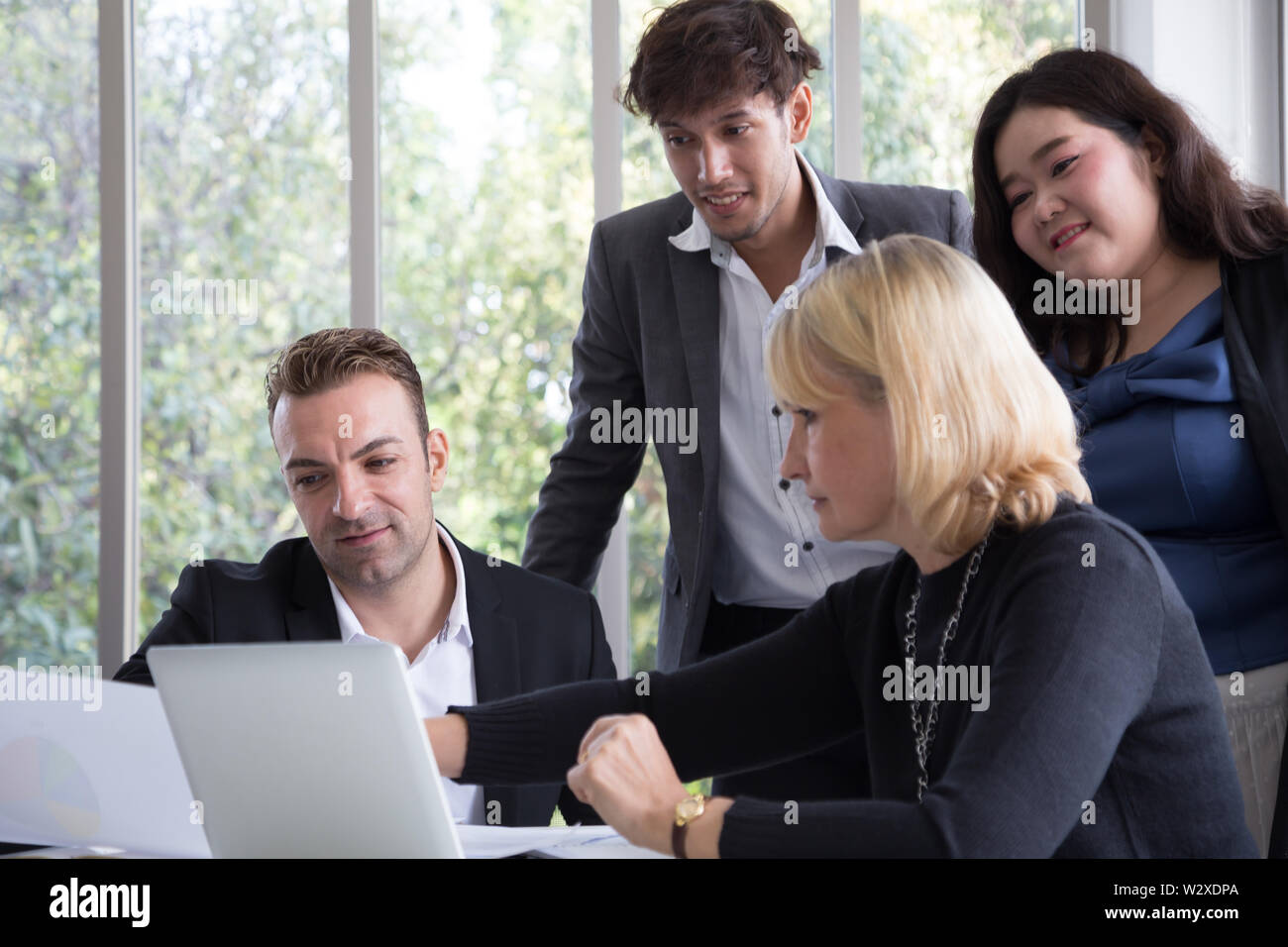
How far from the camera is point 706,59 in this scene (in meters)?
2.17

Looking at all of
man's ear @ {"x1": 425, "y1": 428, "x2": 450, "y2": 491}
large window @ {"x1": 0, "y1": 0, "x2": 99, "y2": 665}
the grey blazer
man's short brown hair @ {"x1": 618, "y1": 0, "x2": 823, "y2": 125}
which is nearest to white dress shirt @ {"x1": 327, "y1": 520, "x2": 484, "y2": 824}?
man's ear @ {"x1": 425, "y1": 428, "x2": 450, "y2": 491}

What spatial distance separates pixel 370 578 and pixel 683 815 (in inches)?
37.4

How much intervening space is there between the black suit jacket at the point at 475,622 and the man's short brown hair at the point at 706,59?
0.83m

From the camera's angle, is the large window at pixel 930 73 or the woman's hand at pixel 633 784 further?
the large window at pixel 930 73

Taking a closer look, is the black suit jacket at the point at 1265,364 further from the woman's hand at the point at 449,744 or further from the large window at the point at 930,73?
the large window at the point at 930,73

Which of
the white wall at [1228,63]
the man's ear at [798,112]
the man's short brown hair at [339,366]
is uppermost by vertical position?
the white wall at [1228,63]

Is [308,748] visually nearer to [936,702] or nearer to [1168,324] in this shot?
[936,702]

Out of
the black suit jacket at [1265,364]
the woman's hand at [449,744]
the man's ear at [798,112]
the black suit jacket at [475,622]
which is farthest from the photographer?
the man's ear at [798,112]

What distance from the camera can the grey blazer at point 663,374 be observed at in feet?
7.50

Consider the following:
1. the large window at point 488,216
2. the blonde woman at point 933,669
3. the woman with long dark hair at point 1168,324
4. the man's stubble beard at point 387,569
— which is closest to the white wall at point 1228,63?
the woman with long dark hair at point 1168,324

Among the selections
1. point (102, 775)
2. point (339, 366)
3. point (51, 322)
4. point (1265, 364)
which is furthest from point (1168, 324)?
point (51, 322)
